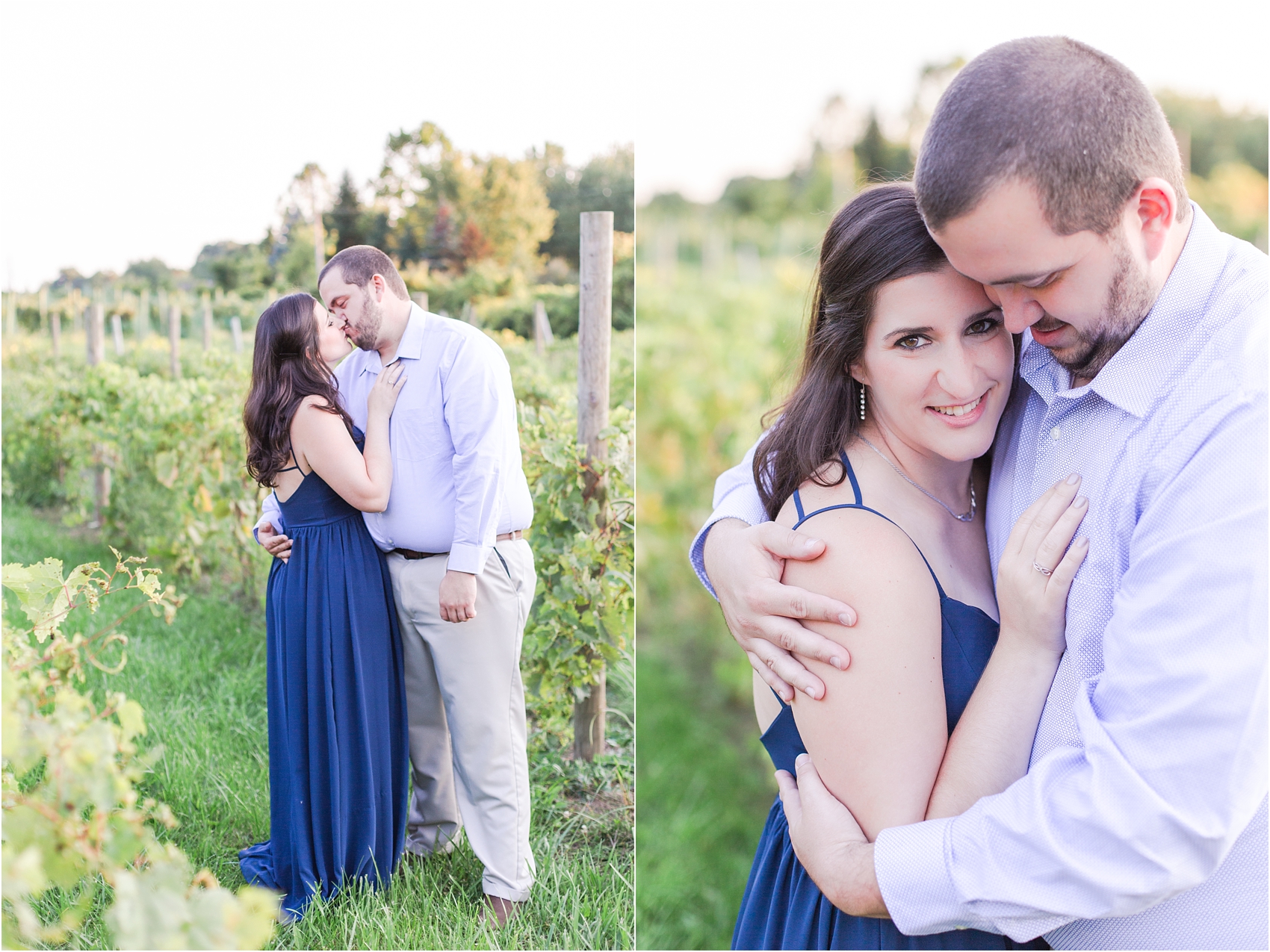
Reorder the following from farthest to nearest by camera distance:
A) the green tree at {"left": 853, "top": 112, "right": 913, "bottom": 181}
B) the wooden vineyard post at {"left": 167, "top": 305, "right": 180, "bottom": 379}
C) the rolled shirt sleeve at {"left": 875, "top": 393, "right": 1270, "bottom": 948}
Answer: the green tree at {"left": 853, "top": 112, "right": 913, "bottom": 181}
the wooden vineyard post at {"left": 167, "top": 305, "right": 180, "bottom": 379}
the rolled shirt sleeve at {"left": 875, "top": 393, "right": 1270, "bottom": 948}

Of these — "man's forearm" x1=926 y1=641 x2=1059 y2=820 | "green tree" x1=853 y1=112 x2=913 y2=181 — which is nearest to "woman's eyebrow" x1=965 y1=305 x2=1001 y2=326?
"man's forearm" x1=926 y1=641 x2=1059 y2=820

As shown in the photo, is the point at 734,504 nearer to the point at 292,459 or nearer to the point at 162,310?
the point at 292,459

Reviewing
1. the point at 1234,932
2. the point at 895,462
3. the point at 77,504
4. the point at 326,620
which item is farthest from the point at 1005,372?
the point at 77,504

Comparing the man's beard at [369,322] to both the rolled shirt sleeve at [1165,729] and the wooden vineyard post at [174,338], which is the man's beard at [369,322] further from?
the rolled shirt sleeve at [1165,729]

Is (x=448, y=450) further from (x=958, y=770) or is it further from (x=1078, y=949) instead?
(x=1078, y=949)

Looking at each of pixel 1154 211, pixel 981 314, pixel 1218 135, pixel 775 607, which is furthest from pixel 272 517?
pixel 1218 135

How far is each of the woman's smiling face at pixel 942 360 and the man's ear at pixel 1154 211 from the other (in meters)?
0.29

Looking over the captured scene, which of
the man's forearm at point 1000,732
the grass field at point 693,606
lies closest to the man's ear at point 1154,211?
the man's forearm at point 1000,732

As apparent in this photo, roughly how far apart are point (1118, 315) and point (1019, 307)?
15 cm

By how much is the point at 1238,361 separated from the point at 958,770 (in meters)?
0.77

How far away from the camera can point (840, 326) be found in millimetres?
1858

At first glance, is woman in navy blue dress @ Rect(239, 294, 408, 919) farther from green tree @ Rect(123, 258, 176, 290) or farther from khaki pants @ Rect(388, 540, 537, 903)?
green tree @ Rect(123, 258, 176, 290)

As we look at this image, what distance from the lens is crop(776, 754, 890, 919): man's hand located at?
1.59 meters

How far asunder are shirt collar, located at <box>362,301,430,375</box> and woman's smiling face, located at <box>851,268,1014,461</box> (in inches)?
53.4
